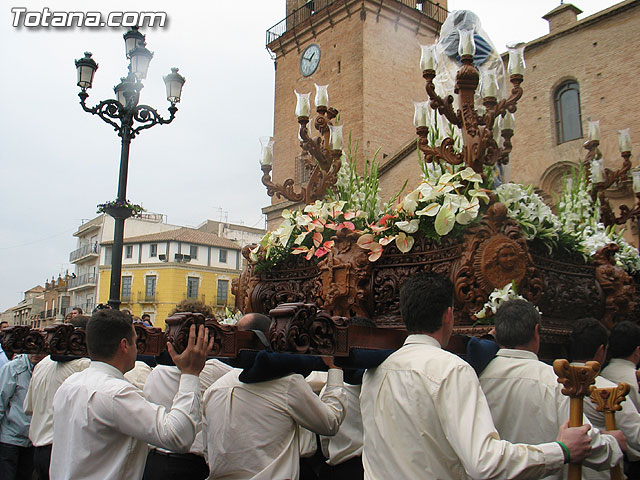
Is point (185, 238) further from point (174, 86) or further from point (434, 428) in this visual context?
point (434, 428)

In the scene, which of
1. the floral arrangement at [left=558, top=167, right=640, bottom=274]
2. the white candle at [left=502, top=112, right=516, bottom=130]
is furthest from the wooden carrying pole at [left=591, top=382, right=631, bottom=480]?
the white candle at [left=502, top=112, right=516, bottom=130]

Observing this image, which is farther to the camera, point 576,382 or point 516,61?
point 516,61

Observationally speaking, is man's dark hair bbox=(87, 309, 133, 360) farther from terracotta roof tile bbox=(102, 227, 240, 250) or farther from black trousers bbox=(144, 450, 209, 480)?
terracotta roof tile bbox=(102, 227, 240, 250)

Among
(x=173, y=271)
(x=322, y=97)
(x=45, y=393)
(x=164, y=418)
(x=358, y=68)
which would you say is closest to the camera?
(x=164, y=418)

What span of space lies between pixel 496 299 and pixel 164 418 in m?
2.09

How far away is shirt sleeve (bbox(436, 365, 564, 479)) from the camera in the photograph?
7.26 feet

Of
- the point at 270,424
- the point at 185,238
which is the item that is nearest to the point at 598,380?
the point at 270,424

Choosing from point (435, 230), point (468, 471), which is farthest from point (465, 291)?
point (468, 471)

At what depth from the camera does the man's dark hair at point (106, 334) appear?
3.22m

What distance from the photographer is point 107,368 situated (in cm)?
321

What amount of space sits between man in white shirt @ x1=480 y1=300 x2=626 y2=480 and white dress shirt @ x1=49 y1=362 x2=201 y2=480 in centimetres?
150

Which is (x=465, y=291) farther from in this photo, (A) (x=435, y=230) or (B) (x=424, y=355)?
(B) (x=424, y=355)

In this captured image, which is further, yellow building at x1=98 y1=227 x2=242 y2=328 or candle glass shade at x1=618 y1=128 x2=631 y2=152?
yellow building at x1=98 y1=227 x2=242 y2=328

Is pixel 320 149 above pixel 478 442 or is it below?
above
